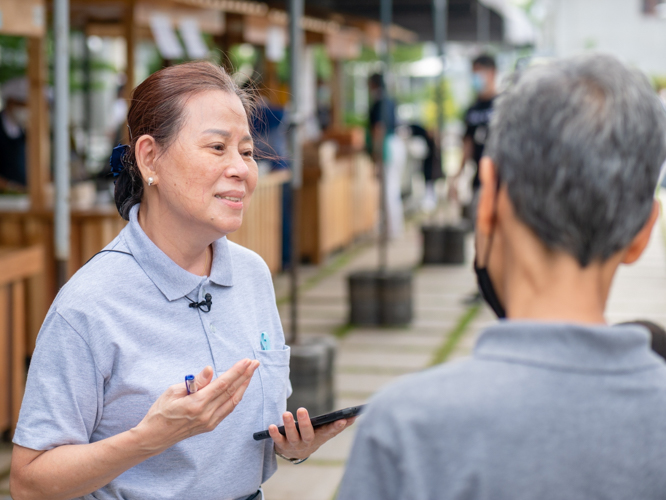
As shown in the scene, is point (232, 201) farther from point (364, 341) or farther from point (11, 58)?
point (11, 58)

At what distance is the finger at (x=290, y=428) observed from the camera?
70.4 inches

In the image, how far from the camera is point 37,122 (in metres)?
6.00

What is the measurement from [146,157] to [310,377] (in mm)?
3215

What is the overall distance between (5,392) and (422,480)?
394 centimetres

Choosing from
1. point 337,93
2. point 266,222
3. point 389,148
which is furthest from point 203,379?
point 337,93

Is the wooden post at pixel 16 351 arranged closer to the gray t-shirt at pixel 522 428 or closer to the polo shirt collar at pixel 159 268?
the polo shirt collar at pixel 159 268

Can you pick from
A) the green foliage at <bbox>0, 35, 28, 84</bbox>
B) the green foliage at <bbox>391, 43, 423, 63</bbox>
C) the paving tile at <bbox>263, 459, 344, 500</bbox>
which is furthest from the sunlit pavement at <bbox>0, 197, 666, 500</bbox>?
the green foliage at <bbox>391, 43, 423, 63</bbox>

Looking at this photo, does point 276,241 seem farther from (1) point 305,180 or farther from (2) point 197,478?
(2) point 197,478

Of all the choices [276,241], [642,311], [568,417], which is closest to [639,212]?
[568,417]

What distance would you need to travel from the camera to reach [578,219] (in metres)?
1.05

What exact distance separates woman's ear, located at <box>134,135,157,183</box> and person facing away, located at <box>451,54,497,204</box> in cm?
598

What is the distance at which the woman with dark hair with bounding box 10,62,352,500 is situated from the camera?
5.36 ft

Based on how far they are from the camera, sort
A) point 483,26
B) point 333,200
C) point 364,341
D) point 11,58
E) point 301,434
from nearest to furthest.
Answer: point 301,434, point 364,341, point 333,200, point 11,58, point 483,26

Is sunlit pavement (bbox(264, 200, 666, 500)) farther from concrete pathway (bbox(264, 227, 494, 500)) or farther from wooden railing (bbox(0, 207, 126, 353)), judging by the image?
wooden railing (bbox(0, 207, 126, 353))
